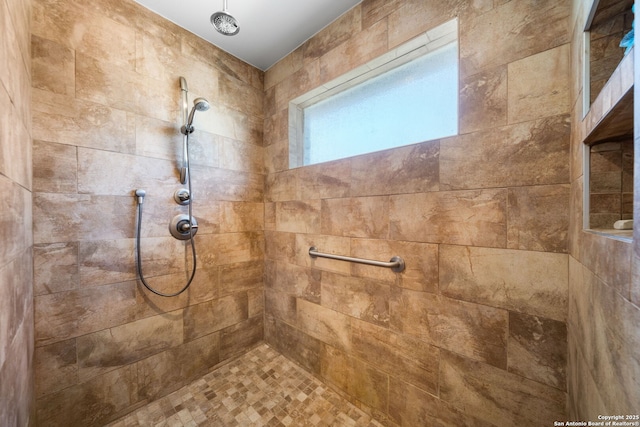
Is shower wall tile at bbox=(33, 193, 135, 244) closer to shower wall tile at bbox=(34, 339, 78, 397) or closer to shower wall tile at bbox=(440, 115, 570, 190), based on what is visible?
shower wall tile at bbox=(34, 339, 78, 397)

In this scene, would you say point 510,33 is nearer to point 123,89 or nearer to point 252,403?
point 123,89

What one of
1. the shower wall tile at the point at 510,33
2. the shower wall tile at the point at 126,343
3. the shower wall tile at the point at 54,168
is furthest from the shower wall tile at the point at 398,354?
the shower wall tile at the point at 54,168

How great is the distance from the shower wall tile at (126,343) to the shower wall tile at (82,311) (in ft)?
0.17

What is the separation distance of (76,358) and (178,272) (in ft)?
1.88

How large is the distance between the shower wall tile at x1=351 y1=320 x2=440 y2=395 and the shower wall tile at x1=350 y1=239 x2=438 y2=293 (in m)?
0.28

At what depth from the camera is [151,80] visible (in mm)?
1371

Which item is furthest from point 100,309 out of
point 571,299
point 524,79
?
point 524,79

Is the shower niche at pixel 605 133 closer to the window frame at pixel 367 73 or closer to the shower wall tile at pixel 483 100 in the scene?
the shower wall tile at pixel 483 100

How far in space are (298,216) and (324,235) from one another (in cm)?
28

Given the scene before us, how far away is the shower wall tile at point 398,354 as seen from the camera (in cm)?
109

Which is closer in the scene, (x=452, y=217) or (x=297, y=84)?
(x=452, y=217)

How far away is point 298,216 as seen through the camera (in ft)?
5.44

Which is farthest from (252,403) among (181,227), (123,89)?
(123,89)

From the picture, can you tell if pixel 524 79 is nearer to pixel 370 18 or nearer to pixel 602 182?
pixel 602 182
